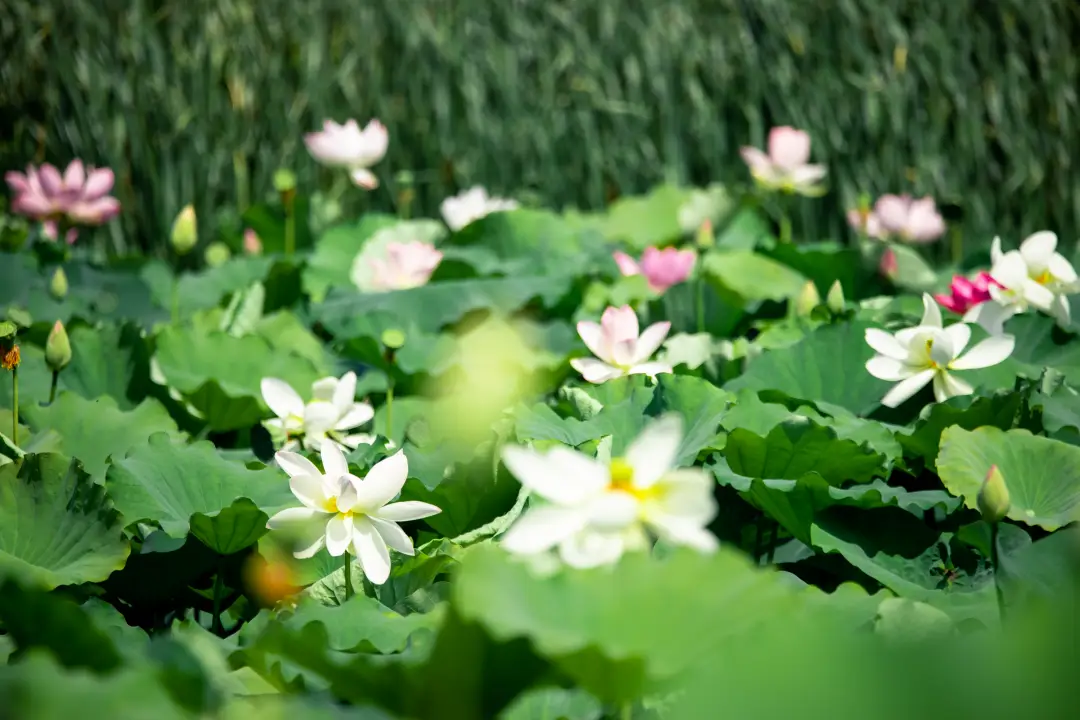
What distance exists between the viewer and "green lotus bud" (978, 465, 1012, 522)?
0.81 m

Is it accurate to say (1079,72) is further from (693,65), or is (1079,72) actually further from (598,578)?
(598,578)

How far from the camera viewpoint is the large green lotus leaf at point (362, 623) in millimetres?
854

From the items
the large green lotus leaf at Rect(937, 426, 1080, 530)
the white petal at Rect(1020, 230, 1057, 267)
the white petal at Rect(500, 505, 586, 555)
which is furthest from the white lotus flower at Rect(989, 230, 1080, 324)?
the white petal at Rect(500, 505, 586, 555)

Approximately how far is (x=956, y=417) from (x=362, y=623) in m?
0.68

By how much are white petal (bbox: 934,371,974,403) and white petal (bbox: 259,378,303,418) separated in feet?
2.34

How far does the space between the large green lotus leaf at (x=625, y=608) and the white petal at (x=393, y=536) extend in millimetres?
290

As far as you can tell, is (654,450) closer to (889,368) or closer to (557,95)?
(889,368)

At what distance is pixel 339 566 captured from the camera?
3.62 ft

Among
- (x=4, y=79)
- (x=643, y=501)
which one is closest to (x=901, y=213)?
(x=643, y=501)

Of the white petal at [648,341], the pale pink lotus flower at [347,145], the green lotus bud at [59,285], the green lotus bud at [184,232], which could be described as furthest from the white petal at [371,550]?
the pale pink lotus flower at [347,145]

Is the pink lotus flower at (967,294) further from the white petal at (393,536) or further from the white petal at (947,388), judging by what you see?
the white petal at (393,536)

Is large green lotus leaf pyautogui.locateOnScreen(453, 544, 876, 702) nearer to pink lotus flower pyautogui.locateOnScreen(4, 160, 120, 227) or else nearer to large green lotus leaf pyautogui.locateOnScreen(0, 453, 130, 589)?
large green lotus leaf pyautogui.locateOnScreen(0, 453, 130, 589)

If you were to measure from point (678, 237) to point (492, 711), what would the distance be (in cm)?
191

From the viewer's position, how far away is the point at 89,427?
52.8 inches
